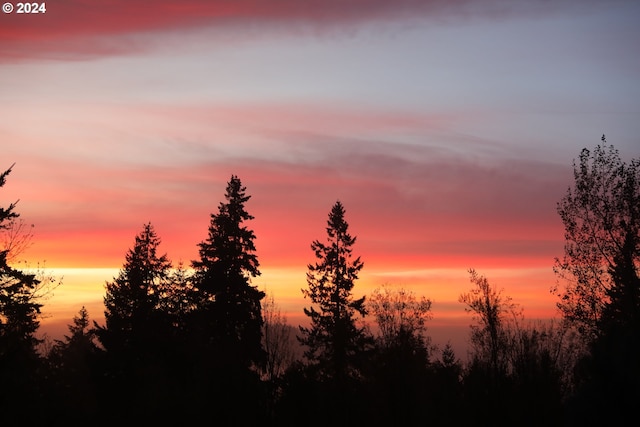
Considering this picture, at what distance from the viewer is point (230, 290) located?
52.4 meters

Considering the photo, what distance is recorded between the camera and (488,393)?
4706cm

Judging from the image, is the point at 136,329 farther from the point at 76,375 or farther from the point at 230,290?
the point at 76,375

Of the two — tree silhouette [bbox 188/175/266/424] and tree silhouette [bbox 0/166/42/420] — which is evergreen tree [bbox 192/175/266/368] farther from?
tree silhouette [bbox 0/166/42/420]

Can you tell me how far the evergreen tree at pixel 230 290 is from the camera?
50781 millimetres

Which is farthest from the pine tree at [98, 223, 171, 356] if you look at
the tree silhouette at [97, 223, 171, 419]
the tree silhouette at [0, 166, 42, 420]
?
the tree silhouette at [0, 166, 42, 420]

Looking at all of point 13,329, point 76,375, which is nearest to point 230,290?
point 13,329

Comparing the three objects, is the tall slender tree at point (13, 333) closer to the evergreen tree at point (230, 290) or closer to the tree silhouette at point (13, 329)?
the tree silhouette at point (13, 329)

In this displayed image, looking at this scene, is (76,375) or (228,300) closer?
(228,300)

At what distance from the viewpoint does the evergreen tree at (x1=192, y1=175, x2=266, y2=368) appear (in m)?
50.8

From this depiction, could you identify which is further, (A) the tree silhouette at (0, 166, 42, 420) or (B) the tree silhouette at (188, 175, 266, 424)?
(B) the tree silhouette at (188, 175, 266, 424)

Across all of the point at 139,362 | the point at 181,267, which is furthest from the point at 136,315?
the point at 181,267

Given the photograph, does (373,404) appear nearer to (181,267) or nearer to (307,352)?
(307,352)

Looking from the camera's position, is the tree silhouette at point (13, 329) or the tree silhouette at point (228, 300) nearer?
the tree silhouette at point (13, 329)

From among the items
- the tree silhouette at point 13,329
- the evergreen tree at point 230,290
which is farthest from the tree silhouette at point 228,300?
the tree silhouette at point 13,329
